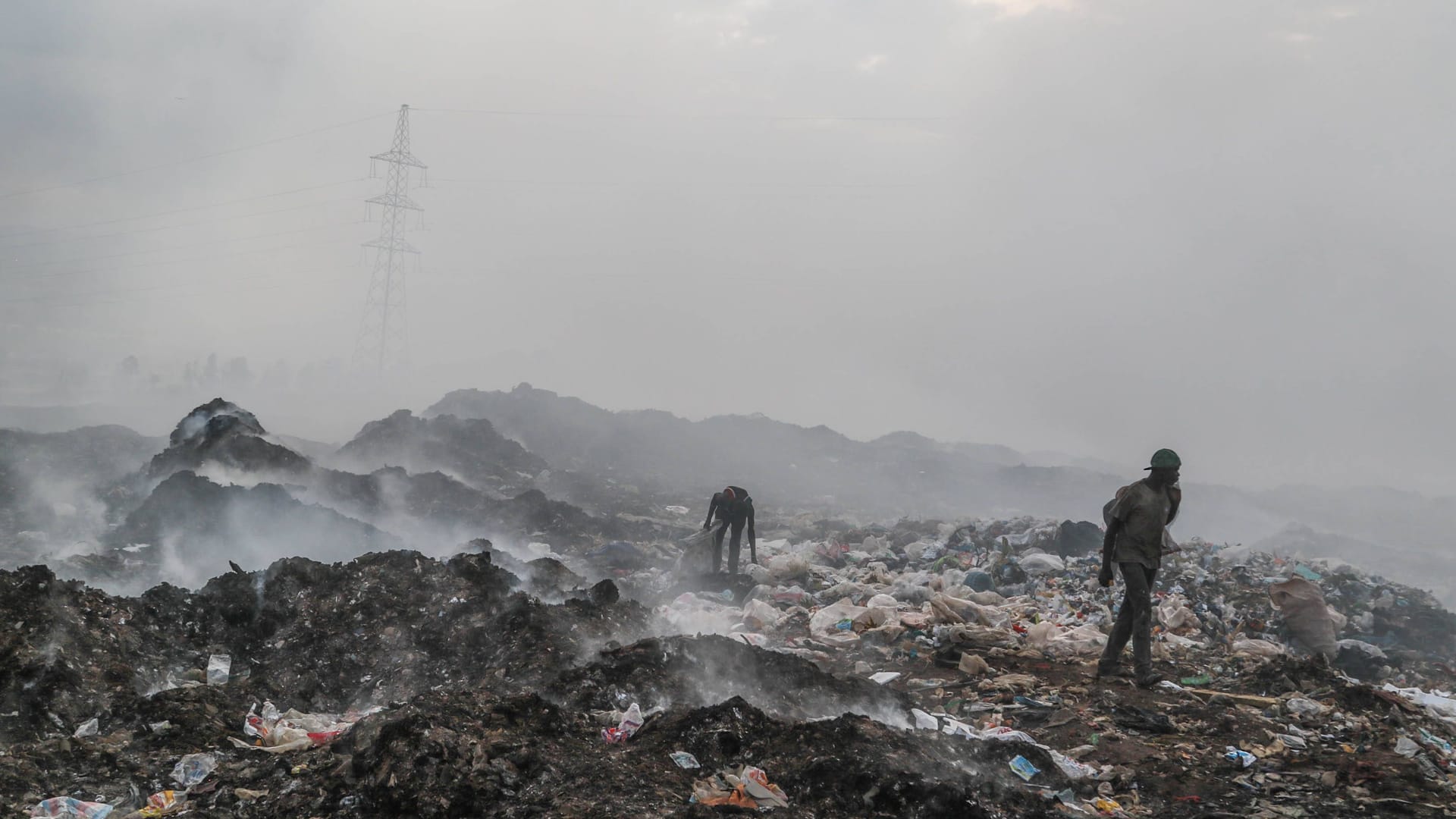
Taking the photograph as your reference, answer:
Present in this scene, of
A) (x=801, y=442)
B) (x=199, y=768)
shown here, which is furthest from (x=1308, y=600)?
(x=801, y=442)

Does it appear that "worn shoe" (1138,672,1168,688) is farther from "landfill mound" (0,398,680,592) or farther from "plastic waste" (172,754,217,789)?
"landfill mound" (0,398,680,592)

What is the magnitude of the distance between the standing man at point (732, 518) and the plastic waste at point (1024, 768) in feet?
21.0

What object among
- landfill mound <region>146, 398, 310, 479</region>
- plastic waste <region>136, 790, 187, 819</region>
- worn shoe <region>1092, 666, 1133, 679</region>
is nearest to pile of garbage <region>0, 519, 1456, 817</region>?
plastic waste <region>136, 790, 187, 819</region>

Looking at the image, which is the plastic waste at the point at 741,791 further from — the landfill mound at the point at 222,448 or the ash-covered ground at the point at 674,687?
the landfill mound at the point at 222,448

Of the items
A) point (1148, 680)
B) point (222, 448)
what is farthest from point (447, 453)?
point (1148, 680)

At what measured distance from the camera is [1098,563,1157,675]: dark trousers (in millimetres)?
6031

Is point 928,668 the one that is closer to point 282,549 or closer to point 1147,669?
point 1147,669

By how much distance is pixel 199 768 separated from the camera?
4.16 meters

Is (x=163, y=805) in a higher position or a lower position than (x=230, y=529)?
higher

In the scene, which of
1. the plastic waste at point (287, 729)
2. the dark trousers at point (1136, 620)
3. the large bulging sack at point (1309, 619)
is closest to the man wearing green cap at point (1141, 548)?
the dark trousers at point (1136, 620)

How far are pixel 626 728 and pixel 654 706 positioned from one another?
52 centimetres

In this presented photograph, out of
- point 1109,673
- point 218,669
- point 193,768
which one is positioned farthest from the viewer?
point 1109,673

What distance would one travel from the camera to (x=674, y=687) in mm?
5270

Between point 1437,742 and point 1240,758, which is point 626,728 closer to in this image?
point 1240,758
